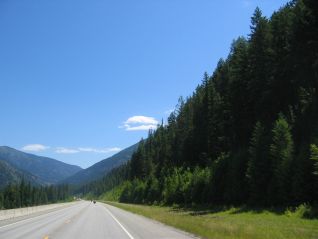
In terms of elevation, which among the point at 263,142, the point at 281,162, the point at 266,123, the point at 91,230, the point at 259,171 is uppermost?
the point at 266,123

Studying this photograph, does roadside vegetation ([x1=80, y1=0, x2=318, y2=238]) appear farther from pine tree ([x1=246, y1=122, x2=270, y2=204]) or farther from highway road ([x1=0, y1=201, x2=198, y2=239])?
highway road ([x1=0, y1=201, x2=198, y2=239])

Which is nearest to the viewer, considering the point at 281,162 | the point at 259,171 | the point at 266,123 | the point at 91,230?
the point at 91,230

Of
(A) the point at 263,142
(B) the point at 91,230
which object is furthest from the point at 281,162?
(B) the point at 91,230

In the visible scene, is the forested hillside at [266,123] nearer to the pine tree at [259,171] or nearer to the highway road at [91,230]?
the pine tree at [259,171]

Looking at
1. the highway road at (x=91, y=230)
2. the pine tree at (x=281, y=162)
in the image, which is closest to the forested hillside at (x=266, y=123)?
the pine tree at (x=281, y=162)

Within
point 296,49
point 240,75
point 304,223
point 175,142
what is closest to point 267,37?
point 240,75

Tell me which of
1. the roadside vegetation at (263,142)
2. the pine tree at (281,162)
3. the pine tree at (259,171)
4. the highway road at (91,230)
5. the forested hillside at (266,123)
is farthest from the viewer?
the pine tree at (259,171)

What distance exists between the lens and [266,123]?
55.6m

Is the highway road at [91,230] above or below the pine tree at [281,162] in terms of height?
below

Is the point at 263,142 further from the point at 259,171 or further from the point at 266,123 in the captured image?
the point at 266,123

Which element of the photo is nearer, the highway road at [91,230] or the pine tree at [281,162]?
the highway road at [91,230]

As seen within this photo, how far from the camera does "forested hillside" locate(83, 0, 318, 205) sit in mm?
40250

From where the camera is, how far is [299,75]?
170 feet

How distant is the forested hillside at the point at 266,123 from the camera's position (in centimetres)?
4025
